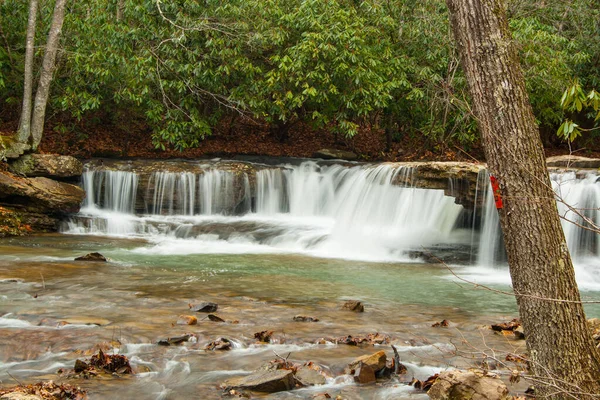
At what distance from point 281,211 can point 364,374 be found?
1309 centimetres

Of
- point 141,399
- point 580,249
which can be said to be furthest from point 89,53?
point 141,399

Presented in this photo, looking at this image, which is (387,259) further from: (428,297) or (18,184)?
(18,184)

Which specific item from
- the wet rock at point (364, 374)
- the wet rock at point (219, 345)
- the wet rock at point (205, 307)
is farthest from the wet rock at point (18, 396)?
the wet rock at point (205, 307)

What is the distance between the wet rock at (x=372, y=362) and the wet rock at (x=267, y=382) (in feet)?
2.02

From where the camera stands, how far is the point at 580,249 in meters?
12.4

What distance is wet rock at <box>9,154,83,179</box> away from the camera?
16.7 m

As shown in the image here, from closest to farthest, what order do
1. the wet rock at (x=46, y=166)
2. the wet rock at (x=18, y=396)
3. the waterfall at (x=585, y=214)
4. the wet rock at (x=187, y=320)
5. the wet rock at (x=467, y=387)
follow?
the wet rock at (x=18, y=396), the wet rock at (x=467, y=387), the wet rock at (x=187, y=320), the waterfall at (x=585, y=214), the wet rock at (x=46, y=166)

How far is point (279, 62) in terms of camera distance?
62.5ft

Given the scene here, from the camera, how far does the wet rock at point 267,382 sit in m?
5.10

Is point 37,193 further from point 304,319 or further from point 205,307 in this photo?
point 304,319

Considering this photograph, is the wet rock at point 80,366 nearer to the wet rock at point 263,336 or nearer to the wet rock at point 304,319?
the wet rock at point 263,336

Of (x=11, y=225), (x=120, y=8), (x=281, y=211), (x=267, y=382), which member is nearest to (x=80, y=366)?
(x=267, y=382)

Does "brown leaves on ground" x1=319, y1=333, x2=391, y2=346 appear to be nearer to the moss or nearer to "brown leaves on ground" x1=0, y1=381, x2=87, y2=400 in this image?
"brown leaves on ground" x1=0, y1=381, x2=87, y2=400

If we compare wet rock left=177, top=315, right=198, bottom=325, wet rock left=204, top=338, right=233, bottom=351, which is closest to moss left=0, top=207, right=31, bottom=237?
wet rock left=177, top=315, right=198, bottom=325
